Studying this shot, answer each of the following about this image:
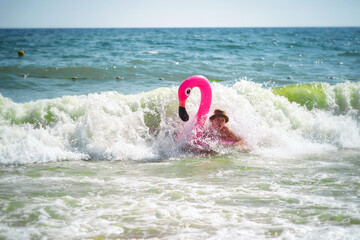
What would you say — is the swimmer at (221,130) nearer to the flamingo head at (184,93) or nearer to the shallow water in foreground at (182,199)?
the flamingo head at (184,93)

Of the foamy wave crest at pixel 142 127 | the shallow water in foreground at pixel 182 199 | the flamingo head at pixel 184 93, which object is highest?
the flamingo head at pixel 184 93

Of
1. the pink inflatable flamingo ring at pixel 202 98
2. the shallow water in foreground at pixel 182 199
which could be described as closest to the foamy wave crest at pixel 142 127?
the pink inflatable flamingo ring at pixel 202 98

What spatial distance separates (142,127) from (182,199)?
3.40 m

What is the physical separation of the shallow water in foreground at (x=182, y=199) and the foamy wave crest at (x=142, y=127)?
553 mm

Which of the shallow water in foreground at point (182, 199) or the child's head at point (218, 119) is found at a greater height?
the child's head at point (218, 119)

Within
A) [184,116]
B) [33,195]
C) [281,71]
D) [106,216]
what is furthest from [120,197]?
[281,71]

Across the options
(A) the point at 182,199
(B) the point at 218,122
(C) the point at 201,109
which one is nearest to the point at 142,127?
(C) the point at 201,109

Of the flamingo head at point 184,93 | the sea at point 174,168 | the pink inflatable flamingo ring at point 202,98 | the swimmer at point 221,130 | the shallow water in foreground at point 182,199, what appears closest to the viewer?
the shallow water in foreground at point 182,199

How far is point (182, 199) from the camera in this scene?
494 centimetres

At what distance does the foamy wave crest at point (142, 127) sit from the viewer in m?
7.26

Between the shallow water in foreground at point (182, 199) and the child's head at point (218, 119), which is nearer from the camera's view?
the shallow water in foreground at point (182, 199)

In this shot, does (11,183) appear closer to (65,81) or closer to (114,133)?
(114,133)

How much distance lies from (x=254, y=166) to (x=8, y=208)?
3.98m

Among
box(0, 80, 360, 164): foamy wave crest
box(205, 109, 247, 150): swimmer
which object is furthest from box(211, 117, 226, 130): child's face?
box(0, 80, 360, 164): foamy wave crest
